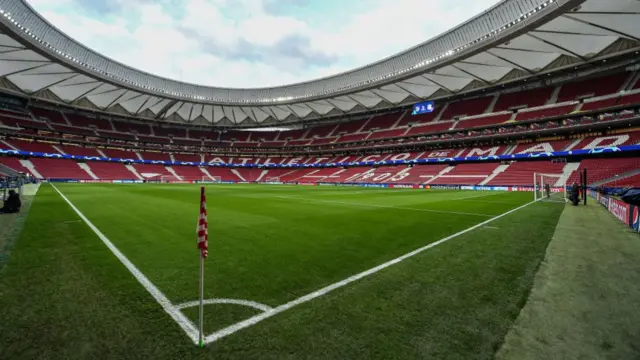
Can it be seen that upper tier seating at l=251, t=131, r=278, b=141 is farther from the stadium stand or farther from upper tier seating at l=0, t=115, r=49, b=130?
upper tier seating at l=0, t=115, r=49, b=130

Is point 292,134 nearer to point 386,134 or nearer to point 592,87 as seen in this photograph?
point 386,134

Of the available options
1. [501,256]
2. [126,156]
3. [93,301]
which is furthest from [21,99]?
[501,256]

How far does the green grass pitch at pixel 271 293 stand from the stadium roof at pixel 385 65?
31145mm

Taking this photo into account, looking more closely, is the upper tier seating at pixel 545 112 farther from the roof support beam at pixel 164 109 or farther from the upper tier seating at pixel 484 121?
the roof support beam at pixel 164 109

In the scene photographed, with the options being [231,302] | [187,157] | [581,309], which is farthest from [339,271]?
[187,157]

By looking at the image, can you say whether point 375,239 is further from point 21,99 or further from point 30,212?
point 21,99

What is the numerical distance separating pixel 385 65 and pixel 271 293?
158ft

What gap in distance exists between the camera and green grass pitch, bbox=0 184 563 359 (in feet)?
7.83

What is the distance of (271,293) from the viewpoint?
3537mm

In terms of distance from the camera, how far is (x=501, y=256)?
17.8 ft

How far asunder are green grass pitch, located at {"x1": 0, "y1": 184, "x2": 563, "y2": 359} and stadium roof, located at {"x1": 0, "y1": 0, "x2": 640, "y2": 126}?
31.1 metres

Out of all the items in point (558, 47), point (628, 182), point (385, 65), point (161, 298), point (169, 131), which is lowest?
point (161, 298)

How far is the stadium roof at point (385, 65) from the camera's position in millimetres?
27516

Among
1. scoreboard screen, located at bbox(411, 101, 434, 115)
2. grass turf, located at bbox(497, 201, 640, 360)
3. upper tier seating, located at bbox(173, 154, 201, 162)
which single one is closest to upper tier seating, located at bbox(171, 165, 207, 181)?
upper tier seating, located at bbox(173, 154, 201, 162)
